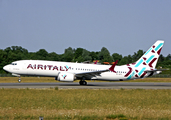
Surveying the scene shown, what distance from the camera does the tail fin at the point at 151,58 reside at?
134 feet

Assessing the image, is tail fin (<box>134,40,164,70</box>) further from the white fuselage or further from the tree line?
the tree line

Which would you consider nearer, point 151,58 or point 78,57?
point 151,58

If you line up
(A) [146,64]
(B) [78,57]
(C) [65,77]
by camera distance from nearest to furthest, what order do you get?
(C) [65,77] < (A) [146,64] < (B) [78,57]

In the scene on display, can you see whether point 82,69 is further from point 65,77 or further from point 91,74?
point 65,77

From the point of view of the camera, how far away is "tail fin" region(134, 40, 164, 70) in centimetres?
4084

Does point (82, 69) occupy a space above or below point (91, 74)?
above

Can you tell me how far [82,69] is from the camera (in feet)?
126

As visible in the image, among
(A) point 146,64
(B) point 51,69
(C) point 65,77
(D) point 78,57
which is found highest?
(D) point 78,57

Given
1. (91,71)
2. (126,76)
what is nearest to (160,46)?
(126,76)

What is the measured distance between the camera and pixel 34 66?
3675 cm

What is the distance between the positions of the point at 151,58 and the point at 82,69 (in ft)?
37.9

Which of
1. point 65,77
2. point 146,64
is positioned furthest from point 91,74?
point 146,64

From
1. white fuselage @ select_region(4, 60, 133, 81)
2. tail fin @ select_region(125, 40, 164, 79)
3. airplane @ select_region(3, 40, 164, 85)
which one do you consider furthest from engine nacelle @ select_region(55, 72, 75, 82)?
tail fin @ select_region(125, 40, 164, 79)

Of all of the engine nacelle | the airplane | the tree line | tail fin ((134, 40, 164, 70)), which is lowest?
the engine nacelle
